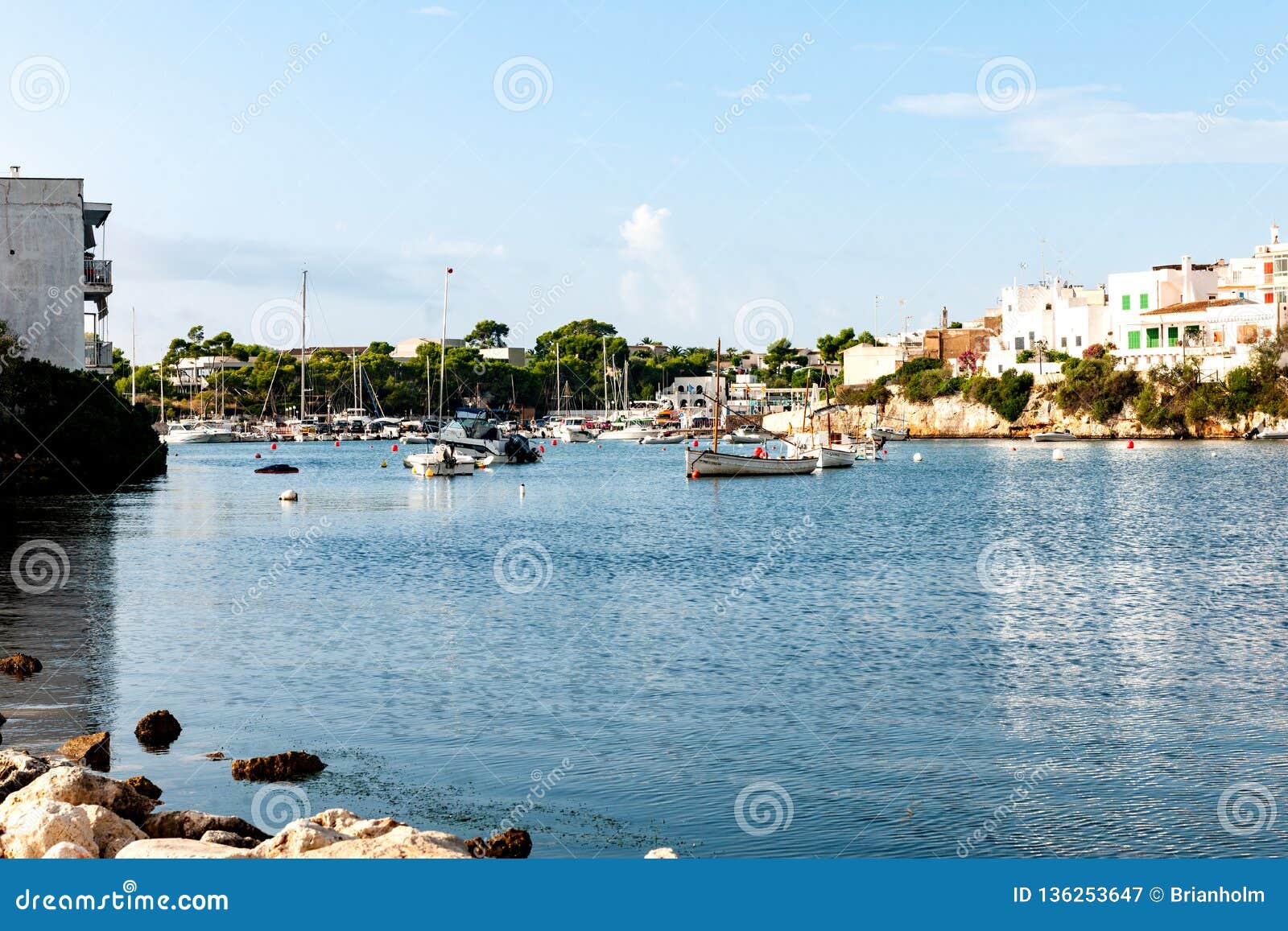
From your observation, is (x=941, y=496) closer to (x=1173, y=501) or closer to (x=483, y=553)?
(x=1173, y=501)

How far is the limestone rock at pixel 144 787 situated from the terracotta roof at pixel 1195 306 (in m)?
127

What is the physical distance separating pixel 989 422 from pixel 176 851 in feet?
512

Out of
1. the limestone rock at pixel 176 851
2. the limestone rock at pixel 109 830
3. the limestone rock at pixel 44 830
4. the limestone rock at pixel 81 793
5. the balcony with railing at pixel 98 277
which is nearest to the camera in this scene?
the limestone rock at pixel 176 851

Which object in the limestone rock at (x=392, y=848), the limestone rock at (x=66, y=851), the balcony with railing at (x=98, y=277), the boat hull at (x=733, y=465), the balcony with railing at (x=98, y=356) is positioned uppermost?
the balcony with railing at (x=98, y=277)

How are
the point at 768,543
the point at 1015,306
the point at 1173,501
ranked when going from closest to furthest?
the point at 768,543
the point at 1173,501
the point at 1015,306

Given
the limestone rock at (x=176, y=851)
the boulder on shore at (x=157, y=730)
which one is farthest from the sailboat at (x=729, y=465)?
the limestone rock at (x=176, y=851)

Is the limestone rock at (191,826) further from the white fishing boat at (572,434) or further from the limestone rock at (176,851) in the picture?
the white fishing boat at (572,434)

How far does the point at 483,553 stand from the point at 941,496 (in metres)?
35.5

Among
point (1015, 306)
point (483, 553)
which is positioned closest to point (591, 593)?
point (483, 553)

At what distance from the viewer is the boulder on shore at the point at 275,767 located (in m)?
15.6

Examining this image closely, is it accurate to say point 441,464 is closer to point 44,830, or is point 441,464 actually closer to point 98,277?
point 98,277

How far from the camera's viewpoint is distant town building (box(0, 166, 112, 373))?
63.8 m

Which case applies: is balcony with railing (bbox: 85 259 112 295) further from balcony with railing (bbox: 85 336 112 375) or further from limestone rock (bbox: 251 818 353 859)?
limestone rock (bbox: 251 818 353 859)

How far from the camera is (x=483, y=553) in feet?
144
